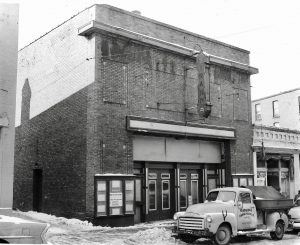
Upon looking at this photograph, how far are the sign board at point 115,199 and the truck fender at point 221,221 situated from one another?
5352mm

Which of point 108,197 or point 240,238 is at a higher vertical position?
point 108,197

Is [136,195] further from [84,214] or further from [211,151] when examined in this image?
[211,151]

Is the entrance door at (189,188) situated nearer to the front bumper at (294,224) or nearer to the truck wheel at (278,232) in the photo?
the front bumper at (294,224)

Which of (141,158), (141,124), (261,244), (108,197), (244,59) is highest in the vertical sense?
(244,59)

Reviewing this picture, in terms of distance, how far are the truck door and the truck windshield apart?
0.28 metres

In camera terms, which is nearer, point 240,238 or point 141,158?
point 240,238

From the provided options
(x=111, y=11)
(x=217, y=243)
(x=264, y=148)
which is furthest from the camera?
(x=264, y=148)

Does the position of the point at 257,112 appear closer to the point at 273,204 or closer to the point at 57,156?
the point at 57,156

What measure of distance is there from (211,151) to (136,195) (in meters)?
5.44

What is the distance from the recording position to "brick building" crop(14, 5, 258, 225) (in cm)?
1728

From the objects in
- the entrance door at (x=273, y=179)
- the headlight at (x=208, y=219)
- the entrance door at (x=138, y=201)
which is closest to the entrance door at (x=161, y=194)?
the entrance door at (x=138, y=201)

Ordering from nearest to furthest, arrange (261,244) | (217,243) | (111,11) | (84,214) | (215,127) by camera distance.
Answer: (217,243) → (261,244) → (84,214) → (111,11) → (215,127)

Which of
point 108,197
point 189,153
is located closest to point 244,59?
point 189,153

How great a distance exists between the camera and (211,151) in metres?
22.1
